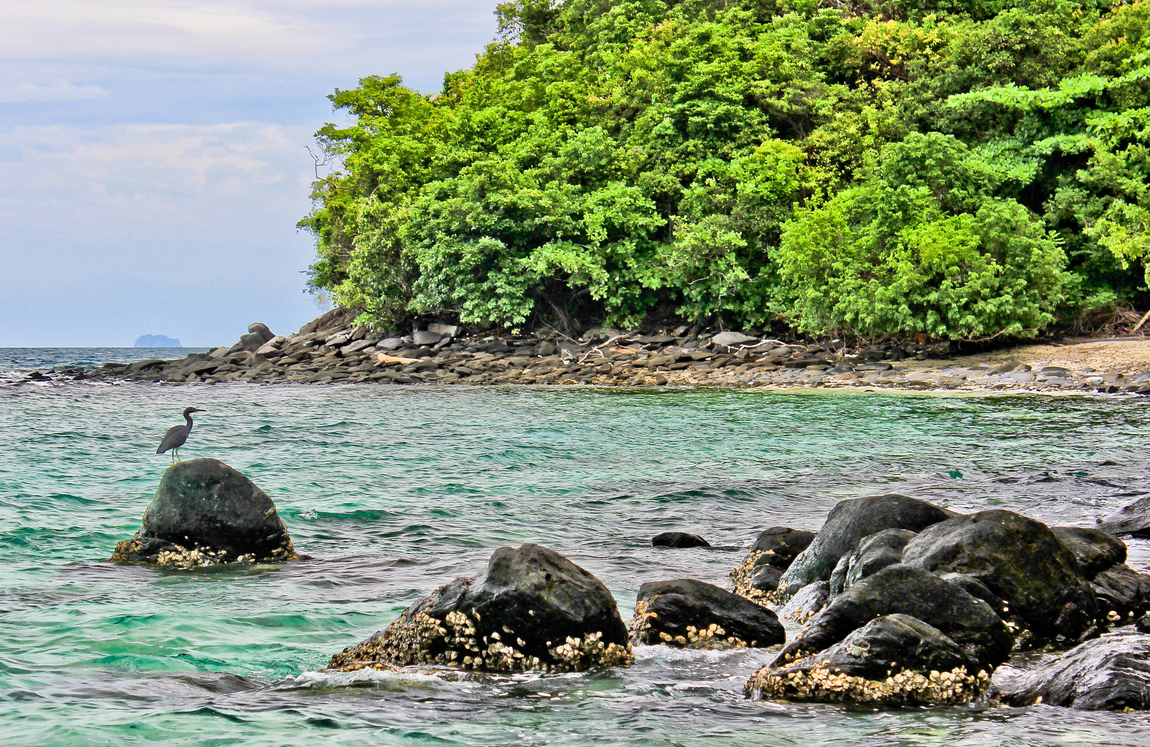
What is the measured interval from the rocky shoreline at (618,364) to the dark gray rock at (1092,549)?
19634mm

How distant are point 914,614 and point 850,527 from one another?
182cm

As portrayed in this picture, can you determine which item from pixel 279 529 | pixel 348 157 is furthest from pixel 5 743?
pixel 348 157

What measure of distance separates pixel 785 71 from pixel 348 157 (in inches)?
808

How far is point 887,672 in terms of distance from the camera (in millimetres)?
4391

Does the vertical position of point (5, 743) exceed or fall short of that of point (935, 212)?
it falls short

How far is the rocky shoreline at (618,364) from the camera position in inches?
1026

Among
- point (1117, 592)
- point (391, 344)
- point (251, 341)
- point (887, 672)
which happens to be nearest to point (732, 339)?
point (391, 344)

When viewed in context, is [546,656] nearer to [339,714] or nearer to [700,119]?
[339,714]

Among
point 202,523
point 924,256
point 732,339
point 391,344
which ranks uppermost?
point 924,256

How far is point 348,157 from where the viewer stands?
4544 cm

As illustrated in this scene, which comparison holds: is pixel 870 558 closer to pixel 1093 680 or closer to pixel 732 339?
pixel 1093 680

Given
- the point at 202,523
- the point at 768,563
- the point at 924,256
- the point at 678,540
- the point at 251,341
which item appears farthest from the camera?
the point at 251,341

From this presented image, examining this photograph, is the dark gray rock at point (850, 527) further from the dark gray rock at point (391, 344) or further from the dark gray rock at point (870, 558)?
the dark gray rock at point (391, 344)

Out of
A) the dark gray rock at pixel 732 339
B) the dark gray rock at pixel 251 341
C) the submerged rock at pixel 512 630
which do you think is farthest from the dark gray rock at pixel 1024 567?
the dark gray rock at pixel 251 341
